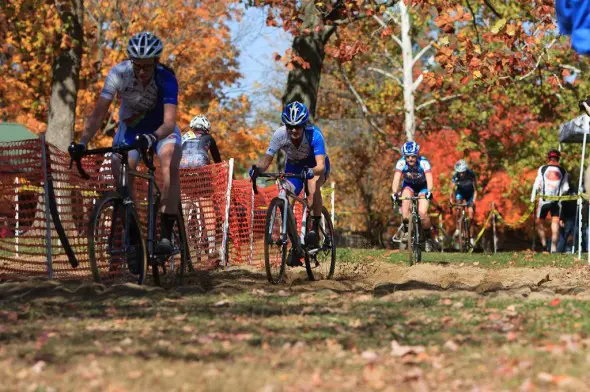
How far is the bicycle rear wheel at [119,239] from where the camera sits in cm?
870

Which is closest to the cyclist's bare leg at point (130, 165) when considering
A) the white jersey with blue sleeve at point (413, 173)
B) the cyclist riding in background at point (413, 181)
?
the cyclist riding in background at point (413, 181)

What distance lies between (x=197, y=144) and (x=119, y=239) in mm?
5171

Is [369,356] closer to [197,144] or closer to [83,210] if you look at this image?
[83,210]

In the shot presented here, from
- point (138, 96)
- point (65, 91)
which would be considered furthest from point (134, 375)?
point (65, 91)

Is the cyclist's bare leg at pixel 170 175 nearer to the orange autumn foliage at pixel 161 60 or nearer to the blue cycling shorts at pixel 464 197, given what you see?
the blue cycling shorts at pixel 464 197

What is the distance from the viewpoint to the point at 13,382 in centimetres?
478

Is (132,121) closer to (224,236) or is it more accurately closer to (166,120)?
(166,120)

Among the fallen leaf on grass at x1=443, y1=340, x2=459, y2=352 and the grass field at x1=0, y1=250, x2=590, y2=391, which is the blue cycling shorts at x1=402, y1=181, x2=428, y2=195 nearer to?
the grass field at x1=0, y1=250, x2=590, y2=391

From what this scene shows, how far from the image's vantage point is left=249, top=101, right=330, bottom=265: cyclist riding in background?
35.3 ft

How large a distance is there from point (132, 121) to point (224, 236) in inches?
180

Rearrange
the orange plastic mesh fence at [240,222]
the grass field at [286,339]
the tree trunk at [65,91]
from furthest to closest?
the tree trunk at [65,91], the orange plastic mesh fence at [240,222], the grass field at [286,339]

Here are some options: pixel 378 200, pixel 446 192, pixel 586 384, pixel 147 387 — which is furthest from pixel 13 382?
pixel 378 200

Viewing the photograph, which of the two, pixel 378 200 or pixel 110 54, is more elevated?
pixel 110 54

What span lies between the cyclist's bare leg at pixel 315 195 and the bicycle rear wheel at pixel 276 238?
2.31 feet
